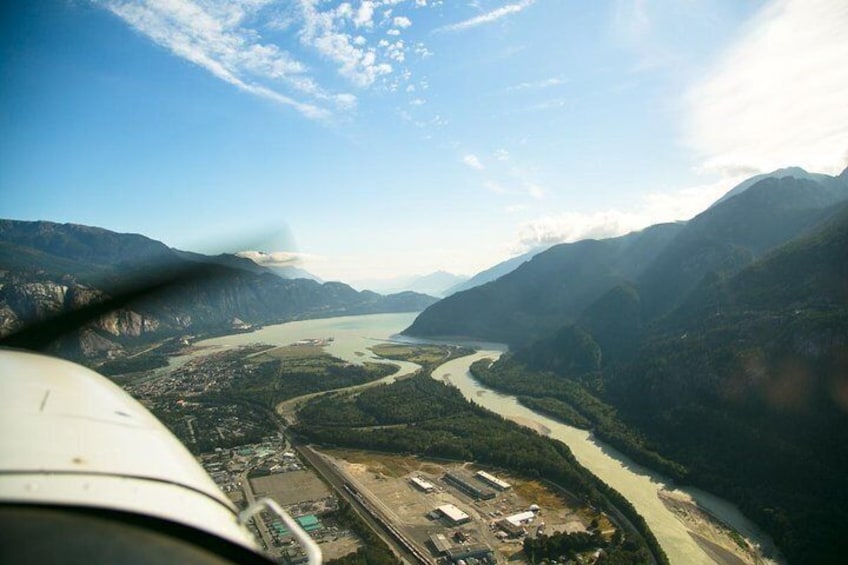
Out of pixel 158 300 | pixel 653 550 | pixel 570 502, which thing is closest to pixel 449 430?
pixel 570 502

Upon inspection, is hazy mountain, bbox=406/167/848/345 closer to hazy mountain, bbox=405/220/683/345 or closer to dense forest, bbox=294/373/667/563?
hazy mountain, bbox=405/220/683/345

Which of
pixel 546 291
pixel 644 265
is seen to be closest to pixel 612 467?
pixel 546 291

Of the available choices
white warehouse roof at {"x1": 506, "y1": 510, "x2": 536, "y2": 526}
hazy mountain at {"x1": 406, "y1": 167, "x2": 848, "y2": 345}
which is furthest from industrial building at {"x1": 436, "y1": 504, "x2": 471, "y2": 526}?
hazy mountain at {"x1": 406, "y1": 167, "x2": 848, "y2": 345}

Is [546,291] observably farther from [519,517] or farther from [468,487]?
[519,517]

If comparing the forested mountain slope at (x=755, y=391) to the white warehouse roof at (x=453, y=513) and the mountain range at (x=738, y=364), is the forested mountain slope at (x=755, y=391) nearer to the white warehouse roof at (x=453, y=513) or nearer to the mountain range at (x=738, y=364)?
the mountain range at (x=738, y=364)

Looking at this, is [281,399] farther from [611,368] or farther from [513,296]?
[513,296]

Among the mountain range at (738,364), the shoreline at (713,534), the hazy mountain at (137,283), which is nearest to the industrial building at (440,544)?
the shoreline at (713,534)
